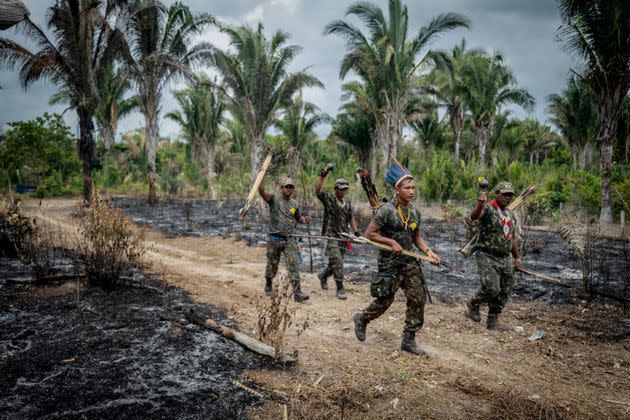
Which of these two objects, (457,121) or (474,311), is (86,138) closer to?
(474,311)

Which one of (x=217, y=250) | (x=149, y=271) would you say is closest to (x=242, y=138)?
(x=217, y=250)

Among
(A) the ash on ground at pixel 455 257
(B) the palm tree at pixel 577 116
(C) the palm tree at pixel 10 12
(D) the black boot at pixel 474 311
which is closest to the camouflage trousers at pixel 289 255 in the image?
(A) the ash on ground at pixel 455 257

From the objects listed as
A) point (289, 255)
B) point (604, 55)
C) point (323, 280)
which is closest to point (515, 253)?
point (323, 280)

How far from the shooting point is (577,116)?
2720cm

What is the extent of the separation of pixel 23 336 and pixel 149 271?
119 inches

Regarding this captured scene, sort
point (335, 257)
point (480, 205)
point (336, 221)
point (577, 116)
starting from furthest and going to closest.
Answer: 1. point (577, 116)
2. point (336, 221)
3. point (335, 257)
4. point (480, 205)

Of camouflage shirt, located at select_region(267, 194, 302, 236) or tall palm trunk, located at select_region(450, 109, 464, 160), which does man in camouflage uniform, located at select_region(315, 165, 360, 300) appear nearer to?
camouflage shirt, located at select_region(267, 194, 302, 236)

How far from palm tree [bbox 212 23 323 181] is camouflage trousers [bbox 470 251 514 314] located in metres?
13.1

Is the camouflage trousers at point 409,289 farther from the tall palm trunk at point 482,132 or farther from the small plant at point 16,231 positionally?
the tall palm trunk at point 482,132

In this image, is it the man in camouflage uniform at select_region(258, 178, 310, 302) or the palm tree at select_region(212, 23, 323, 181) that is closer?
the man in camouflage uniform at select_region(258, 178, 310, 302)

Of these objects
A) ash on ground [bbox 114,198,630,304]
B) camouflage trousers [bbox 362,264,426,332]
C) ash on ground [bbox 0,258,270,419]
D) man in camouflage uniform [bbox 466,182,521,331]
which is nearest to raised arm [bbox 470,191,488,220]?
man in camouflage uniform [bbox 466,182,521,331]

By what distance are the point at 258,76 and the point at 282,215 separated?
460 inches

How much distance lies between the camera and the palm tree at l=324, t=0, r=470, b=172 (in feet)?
47.9

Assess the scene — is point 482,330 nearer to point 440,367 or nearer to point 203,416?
point 440,367
